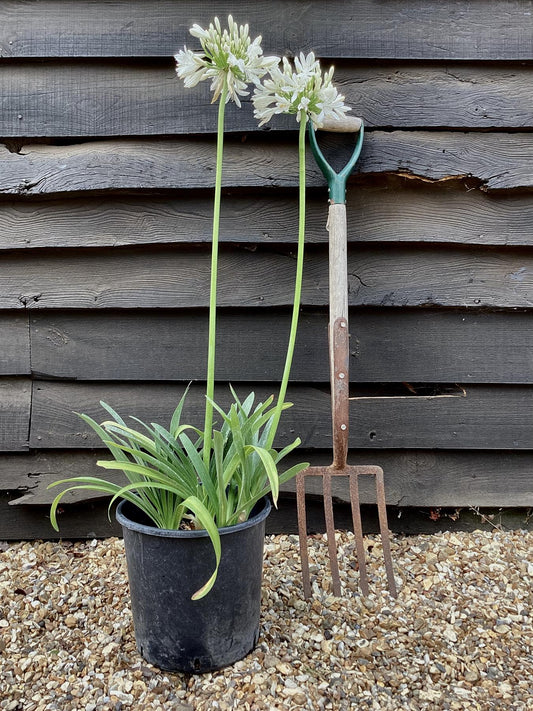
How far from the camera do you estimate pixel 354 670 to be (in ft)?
3.98

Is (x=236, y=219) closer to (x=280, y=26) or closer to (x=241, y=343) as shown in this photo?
(x=241, y=343)

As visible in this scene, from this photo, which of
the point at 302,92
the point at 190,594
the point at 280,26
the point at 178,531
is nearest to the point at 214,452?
the point at 178,531

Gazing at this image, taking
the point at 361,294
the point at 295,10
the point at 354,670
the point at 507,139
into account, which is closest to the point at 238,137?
the point at 295,10

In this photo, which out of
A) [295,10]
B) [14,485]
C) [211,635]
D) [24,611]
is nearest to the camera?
[211,635]

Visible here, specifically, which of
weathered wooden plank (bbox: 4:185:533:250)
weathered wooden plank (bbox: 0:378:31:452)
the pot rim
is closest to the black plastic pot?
the pot rim

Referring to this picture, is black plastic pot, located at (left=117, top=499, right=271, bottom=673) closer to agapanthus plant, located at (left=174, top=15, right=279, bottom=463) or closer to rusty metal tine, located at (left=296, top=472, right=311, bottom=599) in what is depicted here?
rusty metal tine, located at (left=296, top=472, right=311, bottom=599)

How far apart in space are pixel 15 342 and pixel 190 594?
0.92 m

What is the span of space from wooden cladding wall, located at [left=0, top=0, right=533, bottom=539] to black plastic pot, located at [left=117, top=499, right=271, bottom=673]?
538 millimetres

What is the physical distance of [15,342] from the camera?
5.34 ft

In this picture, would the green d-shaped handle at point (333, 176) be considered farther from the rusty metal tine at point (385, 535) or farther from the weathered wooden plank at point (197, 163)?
the rusty metal tine at point (385, 535)

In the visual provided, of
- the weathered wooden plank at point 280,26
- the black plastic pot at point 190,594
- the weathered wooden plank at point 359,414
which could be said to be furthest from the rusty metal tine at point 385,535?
the weathered wooden plank at point 280,26

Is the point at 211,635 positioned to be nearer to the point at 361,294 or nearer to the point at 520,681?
the point at 520,681

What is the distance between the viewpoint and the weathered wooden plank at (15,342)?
1627 millimetres

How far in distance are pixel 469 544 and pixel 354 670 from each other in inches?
25.8
